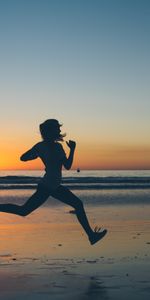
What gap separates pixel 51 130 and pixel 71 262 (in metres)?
2.25

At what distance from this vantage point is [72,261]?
841 cm

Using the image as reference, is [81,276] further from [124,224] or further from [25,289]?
[124,224]

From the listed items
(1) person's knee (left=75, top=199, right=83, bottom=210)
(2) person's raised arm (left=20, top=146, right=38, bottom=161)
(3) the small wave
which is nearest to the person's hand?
(2) person's raised arm (left=20, top=146, right=38, bottom=161)

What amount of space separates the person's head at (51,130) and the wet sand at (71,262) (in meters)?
1.91

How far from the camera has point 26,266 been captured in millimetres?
7938

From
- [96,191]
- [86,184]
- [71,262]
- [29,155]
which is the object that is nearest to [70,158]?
[29,155]

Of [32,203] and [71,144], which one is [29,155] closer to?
[71,144]

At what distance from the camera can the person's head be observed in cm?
744

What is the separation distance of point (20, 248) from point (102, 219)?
550 cm

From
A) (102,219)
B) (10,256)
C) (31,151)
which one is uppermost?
(31,151)

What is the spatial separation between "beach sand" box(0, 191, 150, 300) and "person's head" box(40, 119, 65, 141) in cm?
191

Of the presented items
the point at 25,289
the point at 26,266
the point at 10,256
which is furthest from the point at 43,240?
the point at 25,289

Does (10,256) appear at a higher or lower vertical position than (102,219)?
higher

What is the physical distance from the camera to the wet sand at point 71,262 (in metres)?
6.45
